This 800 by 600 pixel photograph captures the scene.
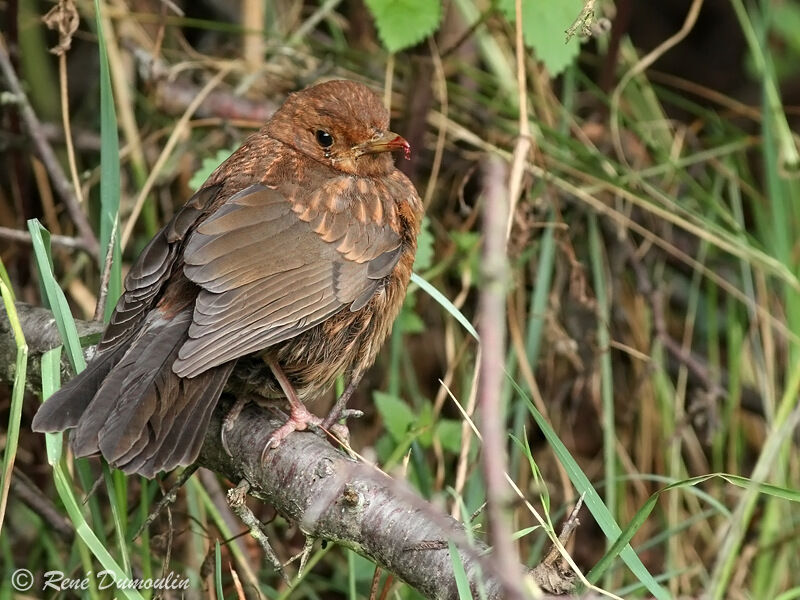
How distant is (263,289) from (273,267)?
91mm

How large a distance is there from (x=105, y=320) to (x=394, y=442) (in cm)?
111

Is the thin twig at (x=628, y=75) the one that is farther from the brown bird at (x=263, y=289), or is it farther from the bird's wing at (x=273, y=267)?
the bird's wing at (x=273, y=267)

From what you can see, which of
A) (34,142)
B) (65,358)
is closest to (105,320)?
(65,358)

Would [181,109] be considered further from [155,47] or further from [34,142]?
[34,142]

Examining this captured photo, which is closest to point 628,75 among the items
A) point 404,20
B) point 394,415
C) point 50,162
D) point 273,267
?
point 404,20

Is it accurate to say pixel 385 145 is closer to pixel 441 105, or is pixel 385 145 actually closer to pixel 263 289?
pixel 263 289

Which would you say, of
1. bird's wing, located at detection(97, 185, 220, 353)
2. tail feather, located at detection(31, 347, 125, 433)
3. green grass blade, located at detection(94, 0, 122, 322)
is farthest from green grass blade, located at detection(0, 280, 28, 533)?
green grass blade, located at detection(94, 0, 122, 322)

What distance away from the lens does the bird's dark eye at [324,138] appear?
3.42m

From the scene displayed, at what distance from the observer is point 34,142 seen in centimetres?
376

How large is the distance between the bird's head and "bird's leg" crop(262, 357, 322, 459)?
30.3 inches

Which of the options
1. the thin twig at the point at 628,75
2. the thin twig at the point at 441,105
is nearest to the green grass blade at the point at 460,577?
the thin twig at the point at 441,105

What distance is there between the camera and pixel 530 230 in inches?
159

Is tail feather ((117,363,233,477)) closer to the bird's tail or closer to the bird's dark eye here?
the bird's tail

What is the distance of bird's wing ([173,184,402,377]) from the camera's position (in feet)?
8.93
